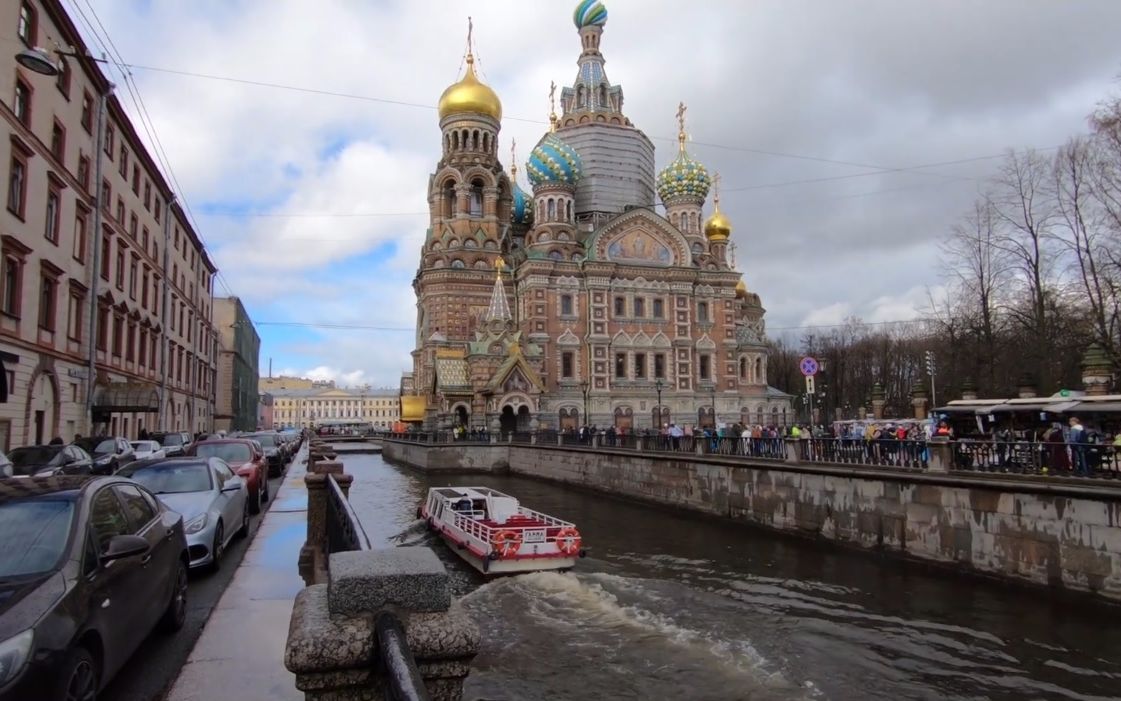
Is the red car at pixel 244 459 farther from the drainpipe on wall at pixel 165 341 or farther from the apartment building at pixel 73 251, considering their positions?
the drainpipe on wall at pixel 165 341

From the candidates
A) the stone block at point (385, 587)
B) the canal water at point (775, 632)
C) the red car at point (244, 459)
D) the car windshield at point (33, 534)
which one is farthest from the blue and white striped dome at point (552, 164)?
the stone block at point (385, 587)

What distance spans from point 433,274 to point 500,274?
19.4 feet

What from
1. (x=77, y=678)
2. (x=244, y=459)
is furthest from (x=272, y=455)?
(x=77, y=678)

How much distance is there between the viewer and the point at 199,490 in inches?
422

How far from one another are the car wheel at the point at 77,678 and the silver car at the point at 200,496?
4.84 metres

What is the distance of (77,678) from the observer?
462 cm

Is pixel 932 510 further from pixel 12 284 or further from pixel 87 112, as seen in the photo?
pixel 87 112

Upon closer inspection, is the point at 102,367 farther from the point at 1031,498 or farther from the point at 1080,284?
the point at 1080,284

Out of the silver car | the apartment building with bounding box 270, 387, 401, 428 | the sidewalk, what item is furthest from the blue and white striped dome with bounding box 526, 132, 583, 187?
the apartment building with bounding box 270, 387, 401, 428

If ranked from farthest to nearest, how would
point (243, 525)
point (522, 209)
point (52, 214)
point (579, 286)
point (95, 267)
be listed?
Answer: point (522, 209), point (579, 286), point (95, 267), point (52, 214), point (243, 525)

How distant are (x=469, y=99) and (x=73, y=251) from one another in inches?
1537

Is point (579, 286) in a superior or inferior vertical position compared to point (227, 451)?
superior

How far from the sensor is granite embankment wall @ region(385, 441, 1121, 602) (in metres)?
12.4

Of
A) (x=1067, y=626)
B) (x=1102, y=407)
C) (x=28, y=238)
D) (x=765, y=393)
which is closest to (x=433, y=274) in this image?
(x=765, y=393)
